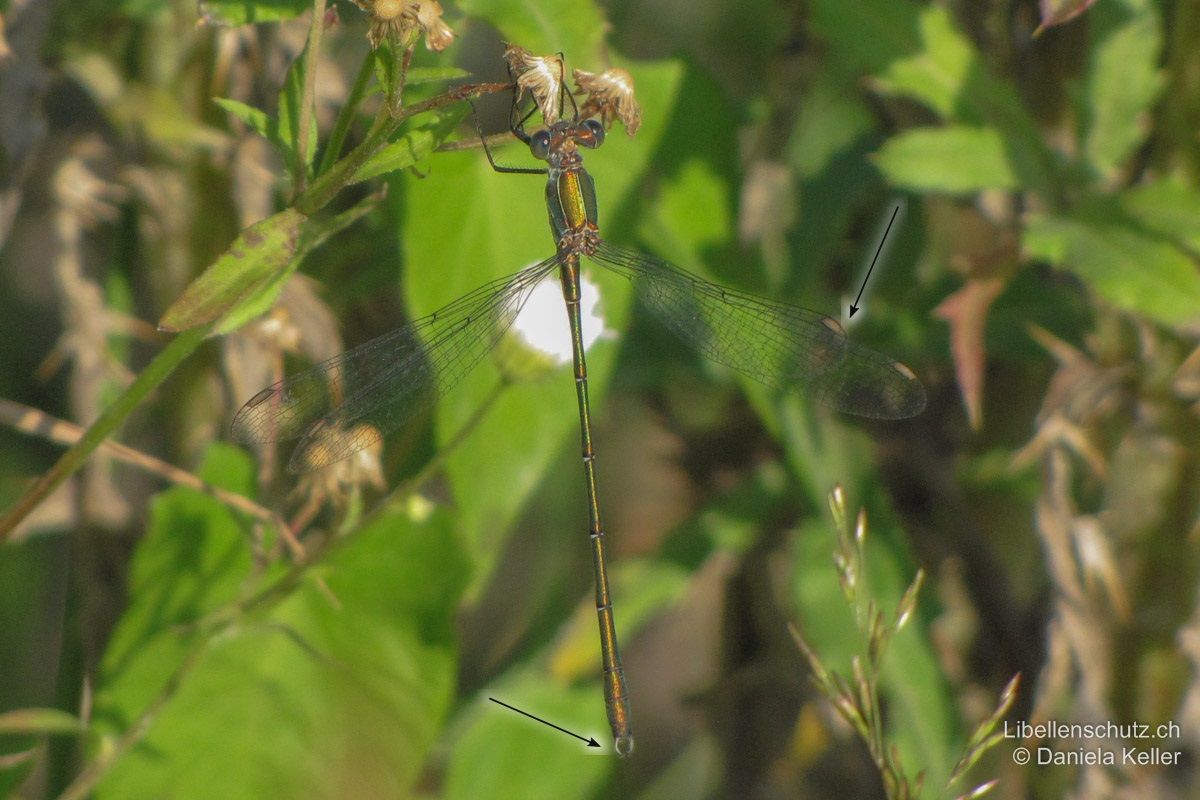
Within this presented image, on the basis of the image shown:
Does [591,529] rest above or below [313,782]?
above

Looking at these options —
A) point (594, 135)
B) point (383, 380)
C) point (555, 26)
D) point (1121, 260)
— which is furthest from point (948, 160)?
point (383, 380)

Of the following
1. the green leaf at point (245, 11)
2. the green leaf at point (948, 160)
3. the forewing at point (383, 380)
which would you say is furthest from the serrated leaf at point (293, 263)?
the green leaf at point (948, 160)

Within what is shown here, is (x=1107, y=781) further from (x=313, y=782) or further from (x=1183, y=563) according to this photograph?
(x=313, y=782)

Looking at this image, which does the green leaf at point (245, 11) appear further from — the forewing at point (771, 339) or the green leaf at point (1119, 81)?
the green leaf at point (1119, 81)

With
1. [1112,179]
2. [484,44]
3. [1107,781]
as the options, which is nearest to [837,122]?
[1112,179]

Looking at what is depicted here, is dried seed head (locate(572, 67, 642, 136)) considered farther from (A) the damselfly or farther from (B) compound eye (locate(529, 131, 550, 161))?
(B) compound eye (locate(529, 131, 550, 161))

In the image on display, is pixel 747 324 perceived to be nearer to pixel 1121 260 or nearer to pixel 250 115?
pixel 1121 260
